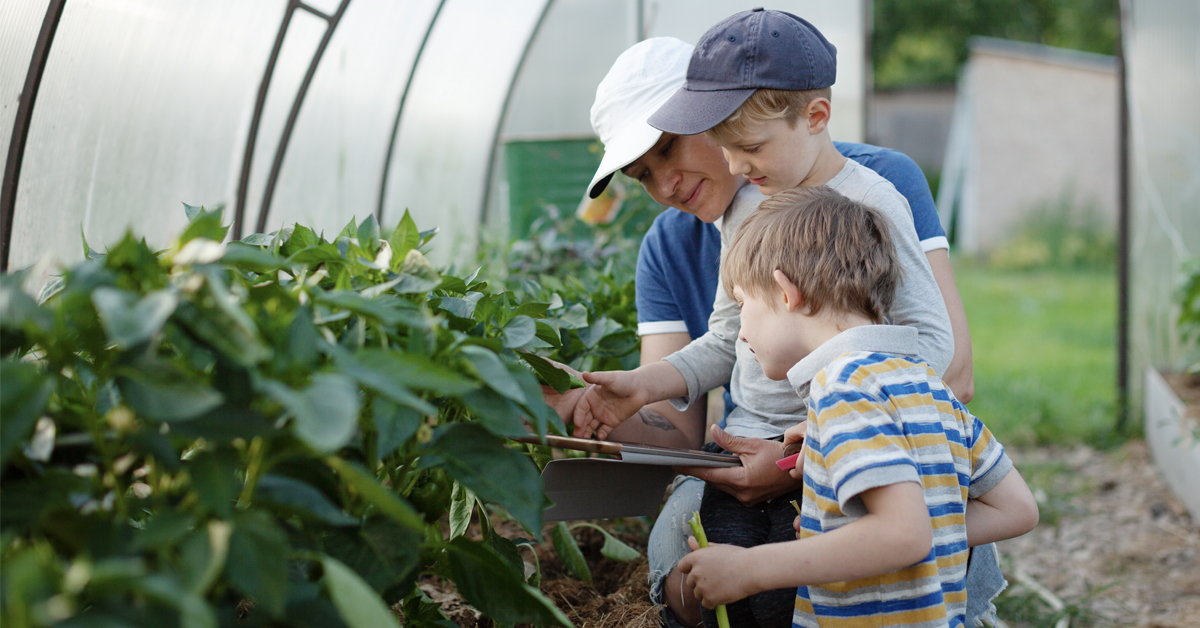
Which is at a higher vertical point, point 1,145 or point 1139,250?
point 1,145

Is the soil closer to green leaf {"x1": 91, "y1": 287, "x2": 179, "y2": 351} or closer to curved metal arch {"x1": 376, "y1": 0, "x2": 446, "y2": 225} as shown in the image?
green leaf {"x1": 91, "y1": 287, "x2": 179, "y2": 351}

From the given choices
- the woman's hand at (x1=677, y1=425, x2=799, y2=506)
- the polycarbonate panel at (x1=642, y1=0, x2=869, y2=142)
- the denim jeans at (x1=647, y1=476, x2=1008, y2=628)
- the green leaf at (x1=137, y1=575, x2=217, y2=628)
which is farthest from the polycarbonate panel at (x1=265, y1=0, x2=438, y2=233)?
the green leaf at (x1=137, y1=575, x2=217, y2=628)

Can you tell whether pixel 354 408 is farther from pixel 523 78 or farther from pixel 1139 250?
pixel 1139 250

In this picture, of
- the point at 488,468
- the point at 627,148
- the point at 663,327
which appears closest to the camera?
the point at 488,468

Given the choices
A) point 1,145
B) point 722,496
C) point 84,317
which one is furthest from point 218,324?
point 1,145

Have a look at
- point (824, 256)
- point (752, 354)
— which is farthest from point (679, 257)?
point (824, 256)

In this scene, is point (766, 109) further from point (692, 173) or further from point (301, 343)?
point (301, 343)

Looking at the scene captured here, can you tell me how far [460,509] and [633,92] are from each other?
2.88 ft

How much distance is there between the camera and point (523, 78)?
461cm

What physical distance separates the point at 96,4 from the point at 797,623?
2.12 metres

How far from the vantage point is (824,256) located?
3.78 ft

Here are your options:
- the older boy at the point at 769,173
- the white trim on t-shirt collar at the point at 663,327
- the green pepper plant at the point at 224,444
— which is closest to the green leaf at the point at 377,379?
the green pepper plant at the point at 224,444

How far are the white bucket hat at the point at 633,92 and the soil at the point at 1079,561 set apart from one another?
76 centimetres

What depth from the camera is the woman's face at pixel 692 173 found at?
5.30 ft
